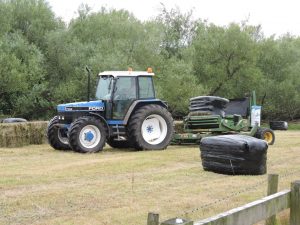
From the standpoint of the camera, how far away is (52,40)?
3133cm

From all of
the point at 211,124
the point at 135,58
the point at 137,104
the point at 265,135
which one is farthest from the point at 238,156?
the point at 135,58

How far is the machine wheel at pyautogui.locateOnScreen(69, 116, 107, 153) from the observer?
13.4 meters

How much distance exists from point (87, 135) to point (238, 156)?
5.18m

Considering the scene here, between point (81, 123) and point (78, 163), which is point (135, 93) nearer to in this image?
point (81, 123)

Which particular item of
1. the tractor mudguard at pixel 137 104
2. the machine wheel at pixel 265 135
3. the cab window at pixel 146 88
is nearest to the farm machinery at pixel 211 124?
the machine wheel at pixel 265 135

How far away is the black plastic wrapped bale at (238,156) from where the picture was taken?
383 inches

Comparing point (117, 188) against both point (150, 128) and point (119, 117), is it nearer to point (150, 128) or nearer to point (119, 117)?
point (119, 117)

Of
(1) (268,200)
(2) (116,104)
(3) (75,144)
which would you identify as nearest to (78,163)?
(3) (75,144)

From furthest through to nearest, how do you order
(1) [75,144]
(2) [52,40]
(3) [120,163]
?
(2) [52,40], (1) [75,144], (3) [120,163]

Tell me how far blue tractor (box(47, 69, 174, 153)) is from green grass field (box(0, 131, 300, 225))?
1.45 m

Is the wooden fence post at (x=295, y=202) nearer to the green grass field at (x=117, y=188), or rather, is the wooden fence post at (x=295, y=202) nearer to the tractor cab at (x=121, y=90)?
the green grass field at (x=117, y=188)

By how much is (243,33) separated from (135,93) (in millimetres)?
28557

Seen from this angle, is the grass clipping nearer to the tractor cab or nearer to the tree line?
the tractor cab

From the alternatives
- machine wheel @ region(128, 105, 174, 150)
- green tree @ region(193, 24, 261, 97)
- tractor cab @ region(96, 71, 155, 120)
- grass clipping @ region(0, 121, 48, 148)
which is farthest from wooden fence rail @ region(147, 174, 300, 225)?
green tree @ region(193, 24, 261, 97)
